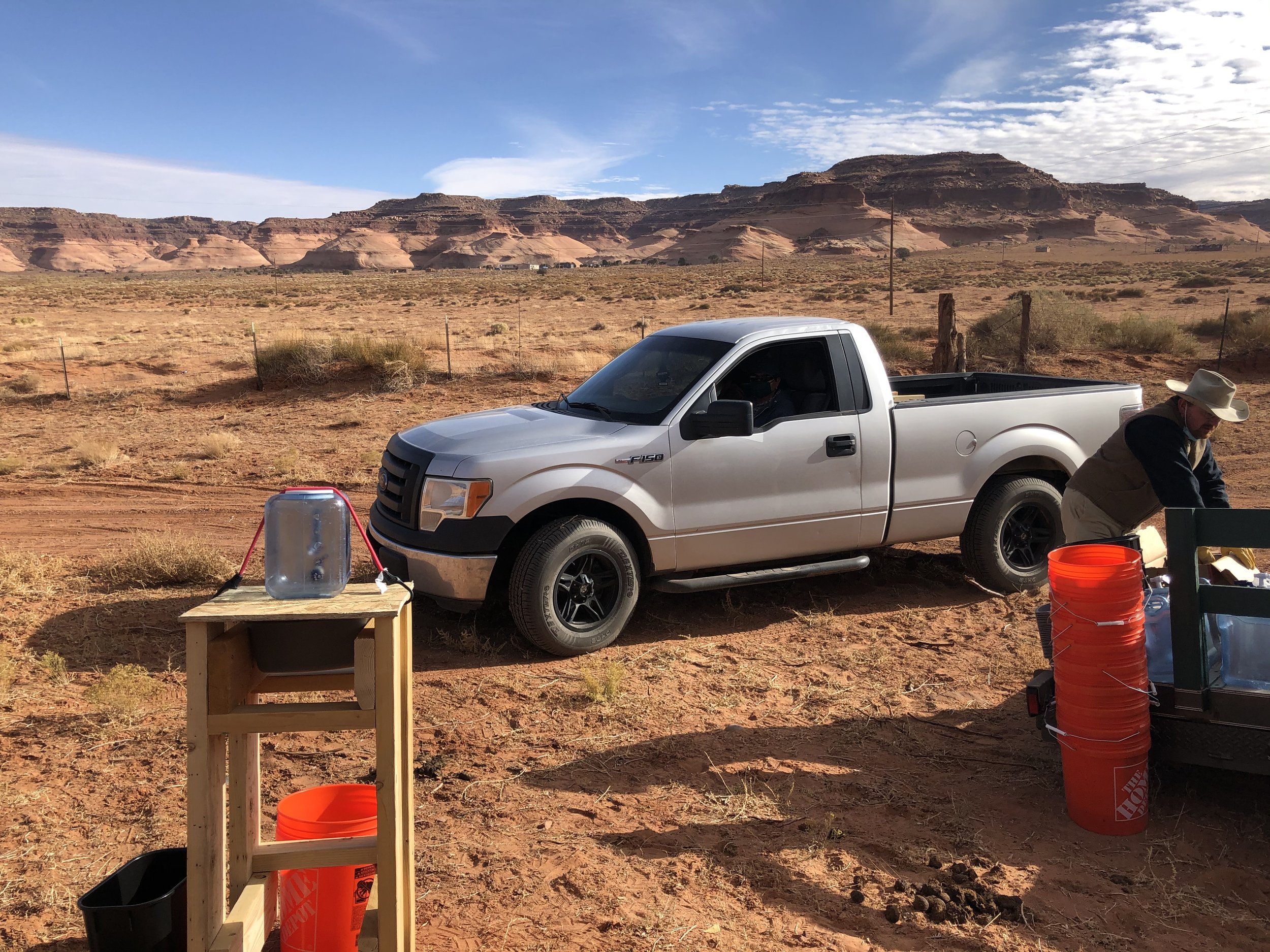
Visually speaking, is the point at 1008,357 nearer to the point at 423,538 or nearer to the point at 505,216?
the point at 423,538

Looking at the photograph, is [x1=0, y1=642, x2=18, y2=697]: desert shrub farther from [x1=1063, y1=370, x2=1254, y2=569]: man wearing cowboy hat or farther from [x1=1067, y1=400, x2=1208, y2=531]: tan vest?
[x1=1067, y1=400, x2=1208, y2=531]: tan vest

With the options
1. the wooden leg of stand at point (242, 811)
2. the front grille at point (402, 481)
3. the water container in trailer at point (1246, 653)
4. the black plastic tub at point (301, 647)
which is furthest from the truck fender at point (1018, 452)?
the wooden leg of stand at point (242, 811)

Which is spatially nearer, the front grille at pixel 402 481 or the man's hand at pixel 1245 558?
the man's hand at pixel 1245 558

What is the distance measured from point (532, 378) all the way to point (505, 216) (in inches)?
7464

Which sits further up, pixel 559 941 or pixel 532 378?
pixel 532 378

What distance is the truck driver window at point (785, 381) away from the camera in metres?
6.71

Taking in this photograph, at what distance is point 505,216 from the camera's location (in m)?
199

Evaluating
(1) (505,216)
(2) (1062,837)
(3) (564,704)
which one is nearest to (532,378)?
(3) (564,704)

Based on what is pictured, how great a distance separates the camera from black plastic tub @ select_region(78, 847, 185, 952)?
3.00 meters

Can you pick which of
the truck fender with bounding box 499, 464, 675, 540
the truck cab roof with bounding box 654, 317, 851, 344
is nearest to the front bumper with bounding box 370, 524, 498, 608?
the truck fender with bounding box 499, 464, 675, 540

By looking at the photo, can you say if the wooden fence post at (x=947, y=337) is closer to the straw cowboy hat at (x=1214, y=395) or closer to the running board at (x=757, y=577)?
the running board at (x=757, y=577)

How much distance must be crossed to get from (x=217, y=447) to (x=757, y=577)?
28.6 feet

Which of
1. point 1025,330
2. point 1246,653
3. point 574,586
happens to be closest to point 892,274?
point 1025,330

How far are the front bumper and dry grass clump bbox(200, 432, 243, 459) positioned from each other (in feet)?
25.1
